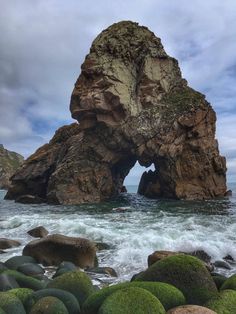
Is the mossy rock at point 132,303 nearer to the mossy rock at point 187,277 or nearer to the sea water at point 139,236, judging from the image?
the mossy rock at point 187,277

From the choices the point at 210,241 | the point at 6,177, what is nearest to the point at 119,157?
the point at 210,241

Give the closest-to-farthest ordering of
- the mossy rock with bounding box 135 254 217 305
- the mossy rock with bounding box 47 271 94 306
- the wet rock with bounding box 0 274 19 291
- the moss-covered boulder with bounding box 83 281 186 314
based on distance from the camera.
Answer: the moss-covered boulder with bounding box 83 281 186 314 < the mossy rock with bounding box 135 254 217 305 < the mossy rock with bounding box 47 271 94 306 < the wet rock with bounding box 0 274 19 291

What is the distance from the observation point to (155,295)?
7.84 m

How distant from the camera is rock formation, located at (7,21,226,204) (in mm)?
52625

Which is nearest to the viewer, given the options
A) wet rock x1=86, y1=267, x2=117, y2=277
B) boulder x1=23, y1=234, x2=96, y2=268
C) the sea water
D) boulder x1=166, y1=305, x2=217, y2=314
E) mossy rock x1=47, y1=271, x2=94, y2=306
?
boulder x1=166, y1=305, x2=217, y2=314

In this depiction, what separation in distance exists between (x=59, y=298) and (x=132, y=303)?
186 centimetres

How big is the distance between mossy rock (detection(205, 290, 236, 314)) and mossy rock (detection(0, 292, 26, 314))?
3.88 metres

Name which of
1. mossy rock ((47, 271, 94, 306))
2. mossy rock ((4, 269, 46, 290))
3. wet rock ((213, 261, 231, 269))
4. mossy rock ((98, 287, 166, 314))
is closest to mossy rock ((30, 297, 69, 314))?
mossy rock ((98, 287, 166, 314))

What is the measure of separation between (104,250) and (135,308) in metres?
10.6

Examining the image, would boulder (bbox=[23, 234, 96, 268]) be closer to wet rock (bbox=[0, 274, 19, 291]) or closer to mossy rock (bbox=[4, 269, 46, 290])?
mossy rock (bbox=[4, 269, 46, 290])

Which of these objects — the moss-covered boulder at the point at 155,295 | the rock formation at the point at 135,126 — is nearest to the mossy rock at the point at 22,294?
the moss-covered boulder at the point at 155,295

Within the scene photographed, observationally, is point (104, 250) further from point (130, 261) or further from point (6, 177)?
point (6, 177)

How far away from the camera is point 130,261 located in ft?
50.9

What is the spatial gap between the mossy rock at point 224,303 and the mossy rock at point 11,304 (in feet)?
12.7
